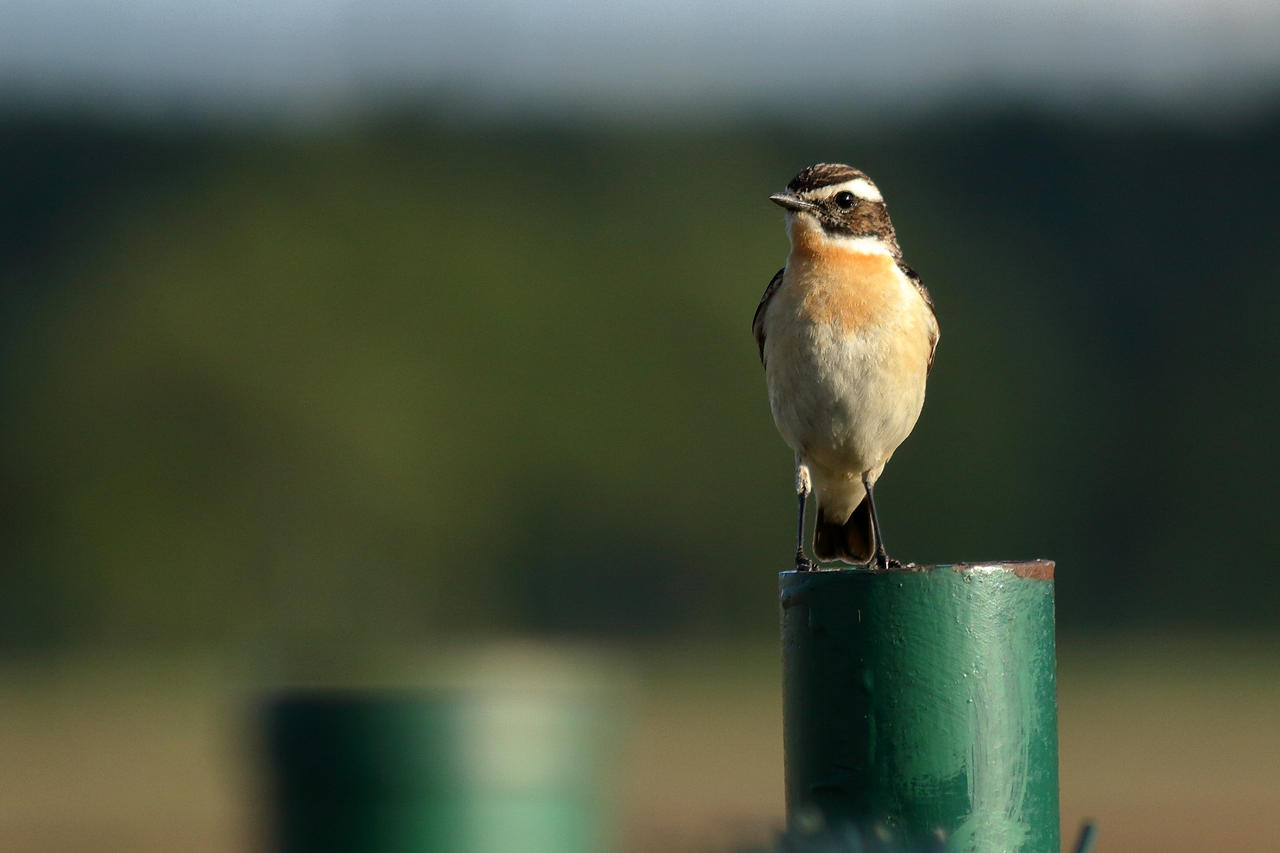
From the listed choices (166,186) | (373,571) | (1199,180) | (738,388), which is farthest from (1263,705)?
(166,186)

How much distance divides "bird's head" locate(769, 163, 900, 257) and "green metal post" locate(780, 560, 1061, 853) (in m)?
3.51

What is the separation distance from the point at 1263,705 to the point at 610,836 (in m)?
53.6

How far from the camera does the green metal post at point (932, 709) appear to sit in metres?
3.99

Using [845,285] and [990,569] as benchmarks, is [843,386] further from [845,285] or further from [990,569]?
[990,569]

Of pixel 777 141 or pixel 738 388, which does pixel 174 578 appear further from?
pixel 777 141

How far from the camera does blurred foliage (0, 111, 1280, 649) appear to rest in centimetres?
6353

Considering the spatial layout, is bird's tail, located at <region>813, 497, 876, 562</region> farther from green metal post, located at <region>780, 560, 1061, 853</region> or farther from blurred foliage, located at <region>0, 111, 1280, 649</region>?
blurred foliage, located at <region>0, 111, 1280, 649</region>

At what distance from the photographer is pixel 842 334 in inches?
286

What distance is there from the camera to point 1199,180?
79750 millimetres

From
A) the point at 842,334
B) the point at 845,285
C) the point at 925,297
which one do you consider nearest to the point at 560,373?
the point at 925,297

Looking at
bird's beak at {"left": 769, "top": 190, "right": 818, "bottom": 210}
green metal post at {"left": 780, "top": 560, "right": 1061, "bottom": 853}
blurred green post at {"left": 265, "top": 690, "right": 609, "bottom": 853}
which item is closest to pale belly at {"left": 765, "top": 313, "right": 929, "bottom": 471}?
bird's beak at {"left": 769, "top": 190, "right": 818, "bottom": 210}

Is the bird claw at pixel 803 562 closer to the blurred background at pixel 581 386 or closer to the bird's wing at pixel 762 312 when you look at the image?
the bird's wing at pixel 762 312

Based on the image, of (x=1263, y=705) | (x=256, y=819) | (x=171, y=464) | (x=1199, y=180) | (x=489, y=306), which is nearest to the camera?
(x=256, y=819)

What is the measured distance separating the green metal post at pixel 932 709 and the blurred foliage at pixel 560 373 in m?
49.3
